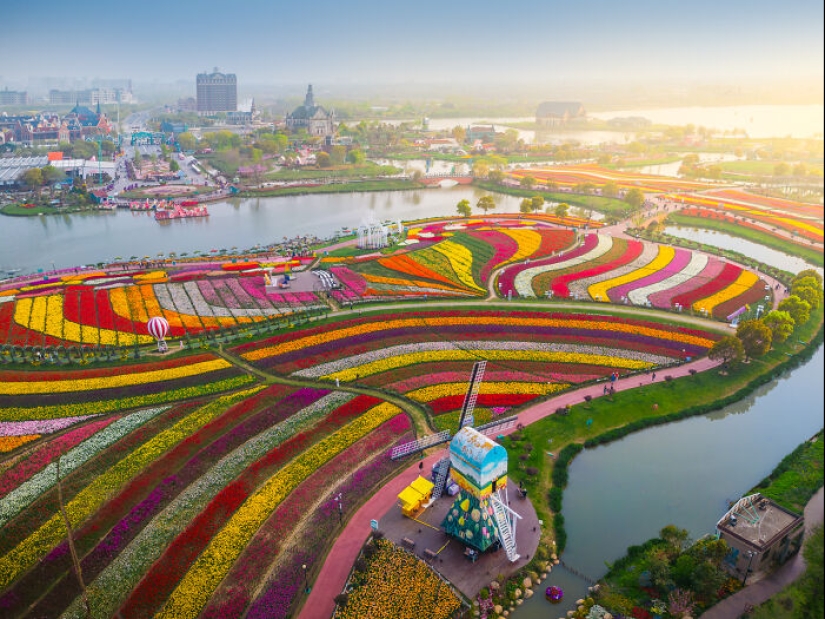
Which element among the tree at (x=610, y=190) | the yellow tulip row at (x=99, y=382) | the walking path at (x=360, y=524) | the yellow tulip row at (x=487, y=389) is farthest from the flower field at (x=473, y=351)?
the tree at (x=610, y=190)

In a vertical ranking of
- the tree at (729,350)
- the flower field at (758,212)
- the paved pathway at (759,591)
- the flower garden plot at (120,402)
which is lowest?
the paved pathway at (759,591)

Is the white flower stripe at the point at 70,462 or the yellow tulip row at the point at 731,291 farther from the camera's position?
the yellow tulip row at the point at 731,291

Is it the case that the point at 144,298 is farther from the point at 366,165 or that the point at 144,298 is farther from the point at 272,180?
the point at 366,165

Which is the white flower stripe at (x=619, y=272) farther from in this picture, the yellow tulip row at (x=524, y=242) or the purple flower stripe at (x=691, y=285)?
the yellow tulip row at (x=524, y=242)

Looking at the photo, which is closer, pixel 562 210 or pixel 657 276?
pixel 657 276

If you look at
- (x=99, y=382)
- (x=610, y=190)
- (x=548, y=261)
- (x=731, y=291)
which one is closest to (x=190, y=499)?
(x=99, y=382)

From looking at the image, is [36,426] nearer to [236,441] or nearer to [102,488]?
[102,488]

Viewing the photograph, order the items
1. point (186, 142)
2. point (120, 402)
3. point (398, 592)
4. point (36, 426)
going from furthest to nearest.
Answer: point (186, 142), point (120, 402), point (36, 426), point (398, 592)

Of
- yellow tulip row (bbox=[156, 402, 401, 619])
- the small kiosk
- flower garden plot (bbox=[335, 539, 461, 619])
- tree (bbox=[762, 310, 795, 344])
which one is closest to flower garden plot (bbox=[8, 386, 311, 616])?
yellow tulip row (bbox=[156, 402, 401, 619])
